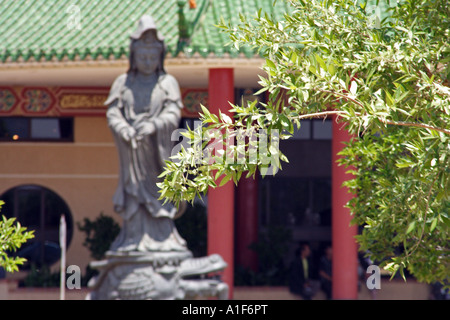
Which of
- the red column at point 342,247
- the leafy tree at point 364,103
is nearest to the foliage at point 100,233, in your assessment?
the red column at point 342,247

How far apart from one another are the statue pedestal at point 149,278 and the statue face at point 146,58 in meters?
2.23

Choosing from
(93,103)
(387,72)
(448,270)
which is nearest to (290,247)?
(93,103)

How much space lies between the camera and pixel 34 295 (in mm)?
12594

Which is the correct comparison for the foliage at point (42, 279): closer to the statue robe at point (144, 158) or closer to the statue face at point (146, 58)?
the statue robe at point (144, 158)

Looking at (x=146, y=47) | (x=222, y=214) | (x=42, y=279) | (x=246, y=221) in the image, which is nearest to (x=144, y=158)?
(x=146, y=47)

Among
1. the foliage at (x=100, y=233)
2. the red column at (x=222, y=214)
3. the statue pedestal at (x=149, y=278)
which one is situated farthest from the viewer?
the foliage at (x=100, y=233)

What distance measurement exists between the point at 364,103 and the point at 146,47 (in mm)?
6396

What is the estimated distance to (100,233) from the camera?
13.5 m

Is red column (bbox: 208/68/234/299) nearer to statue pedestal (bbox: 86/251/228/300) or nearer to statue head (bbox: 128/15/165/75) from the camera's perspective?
statue pedestal (bbox: 86/251/228/300)

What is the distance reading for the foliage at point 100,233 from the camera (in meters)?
13.4

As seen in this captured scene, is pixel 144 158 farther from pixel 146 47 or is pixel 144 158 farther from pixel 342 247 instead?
pixel 342 247

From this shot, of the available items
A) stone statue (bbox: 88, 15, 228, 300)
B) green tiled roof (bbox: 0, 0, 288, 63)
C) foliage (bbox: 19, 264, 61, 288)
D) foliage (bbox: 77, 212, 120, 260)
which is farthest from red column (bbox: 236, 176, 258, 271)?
stone statue (bbox: 88, 15, 228, 300)

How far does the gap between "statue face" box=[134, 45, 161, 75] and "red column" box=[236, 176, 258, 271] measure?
182 inches

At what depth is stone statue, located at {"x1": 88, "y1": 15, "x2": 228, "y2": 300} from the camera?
379 inches
